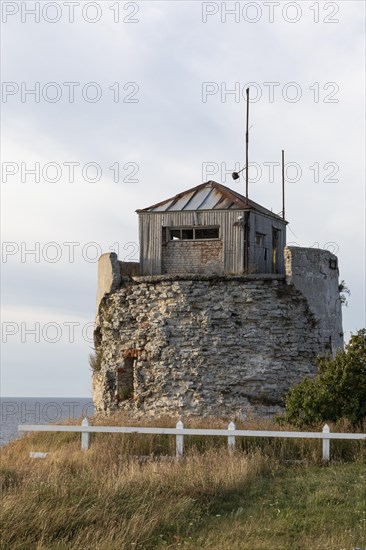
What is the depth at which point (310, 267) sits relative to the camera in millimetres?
20188

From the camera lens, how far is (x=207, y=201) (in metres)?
21.1

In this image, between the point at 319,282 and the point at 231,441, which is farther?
the point at 319,282

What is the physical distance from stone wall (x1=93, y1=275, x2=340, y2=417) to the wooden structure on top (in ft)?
2.30

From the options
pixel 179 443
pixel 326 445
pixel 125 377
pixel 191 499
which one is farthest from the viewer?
pixel 125 377

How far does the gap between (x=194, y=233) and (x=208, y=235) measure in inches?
23.3

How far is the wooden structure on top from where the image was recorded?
20.3 metres

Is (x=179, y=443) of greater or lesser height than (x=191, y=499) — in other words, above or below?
above

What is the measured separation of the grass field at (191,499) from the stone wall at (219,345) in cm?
397

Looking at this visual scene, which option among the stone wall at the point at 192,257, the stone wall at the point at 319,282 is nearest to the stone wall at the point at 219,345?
the stone wall at the point at 319,282

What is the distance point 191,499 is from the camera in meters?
11.5

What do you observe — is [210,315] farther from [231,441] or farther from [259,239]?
[231,441]

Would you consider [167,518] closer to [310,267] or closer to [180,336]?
[180,336]

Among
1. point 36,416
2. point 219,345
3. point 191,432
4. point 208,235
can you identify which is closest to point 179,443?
point 191,432

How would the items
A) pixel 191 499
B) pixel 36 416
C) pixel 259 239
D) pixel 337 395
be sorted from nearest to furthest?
pixel 191 499 → pixel 337 395 → pixel 259 239 → pixel 36 416
